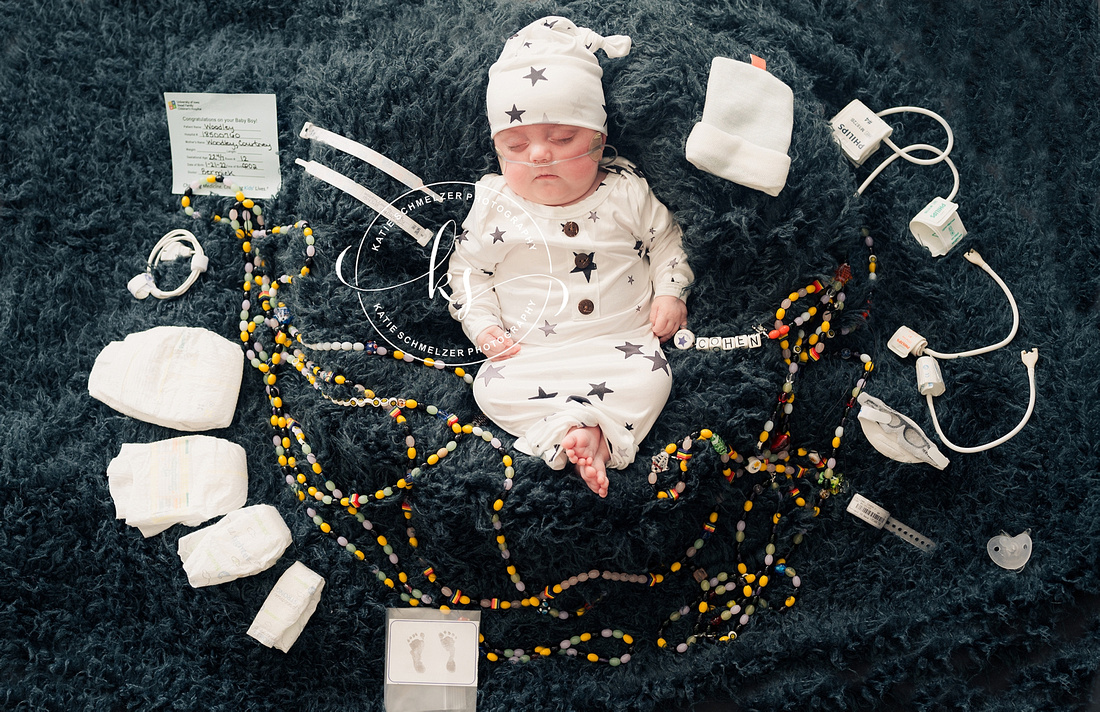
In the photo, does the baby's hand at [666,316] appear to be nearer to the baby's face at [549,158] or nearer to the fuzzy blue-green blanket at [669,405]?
the fuzzy blue-green blanket at [669,405]

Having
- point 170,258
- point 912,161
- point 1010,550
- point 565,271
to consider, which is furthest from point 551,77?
point 1010,550

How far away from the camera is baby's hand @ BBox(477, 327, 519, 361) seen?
5.02 feet

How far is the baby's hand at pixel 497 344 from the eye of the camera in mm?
1531

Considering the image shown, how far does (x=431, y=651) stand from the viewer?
5.17 feet

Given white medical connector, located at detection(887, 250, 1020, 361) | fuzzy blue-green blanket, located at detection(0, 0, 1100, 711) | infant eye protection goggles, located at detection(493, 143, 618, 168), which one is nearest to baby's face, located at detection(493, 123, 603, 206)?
infant eye protection goggles, located at detection(493, 143, 618, 168)

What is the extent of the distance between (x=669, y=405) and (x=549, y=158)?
478 mm

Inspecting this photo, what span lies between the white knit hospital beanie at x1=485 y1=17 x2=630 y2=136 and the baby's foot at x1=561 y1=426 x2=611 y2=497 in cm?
52

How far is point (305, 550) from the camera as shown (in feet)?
5.32

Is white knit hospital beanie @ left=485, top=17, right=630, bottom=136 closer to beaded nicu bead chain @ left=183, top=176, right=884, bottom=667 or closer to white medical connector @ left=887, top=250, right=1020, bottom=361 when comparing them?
beaded nicu bead chain @ left=183, top=176, right=884, bottom=667

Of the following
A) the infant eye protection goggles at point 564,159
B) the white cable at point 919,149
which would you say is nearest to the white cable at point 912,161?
the white cable at point 919,149

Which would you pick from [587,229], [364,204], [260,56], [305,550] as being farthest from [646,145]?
[305,550]

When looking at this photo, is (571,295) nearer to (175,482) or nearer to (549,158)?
(549,158)

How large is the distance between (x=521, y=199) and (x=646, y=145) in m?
0.25

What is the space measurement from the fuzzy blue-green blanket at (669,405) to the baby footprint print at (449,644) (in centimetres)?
7
